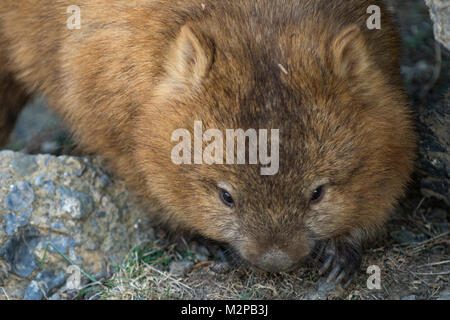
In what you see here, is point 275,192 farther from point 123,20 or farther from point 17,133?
point 17,133

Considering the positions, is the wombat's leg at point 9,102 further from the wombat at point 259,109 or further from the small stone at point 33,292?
the small stone at point 33,292

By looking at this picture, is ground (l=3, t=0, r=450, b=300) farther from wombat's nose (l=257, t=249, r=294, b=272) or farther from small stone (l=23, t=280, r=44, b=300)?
wombat's nose (l=257, t=249, r=294, b=272)

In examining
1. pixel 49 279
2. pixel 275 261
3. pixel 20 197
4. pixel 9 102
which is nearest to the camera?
pixel 275 261

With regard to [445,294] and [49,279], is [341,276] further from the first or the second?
[49,279]

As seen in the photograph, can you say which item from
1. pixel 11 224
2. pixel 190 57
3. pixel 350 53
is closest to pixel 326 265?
pixel 350 53

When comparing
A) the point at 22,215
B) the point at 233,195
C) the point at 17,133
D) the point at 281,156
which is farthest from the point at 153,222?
the point at 17,133

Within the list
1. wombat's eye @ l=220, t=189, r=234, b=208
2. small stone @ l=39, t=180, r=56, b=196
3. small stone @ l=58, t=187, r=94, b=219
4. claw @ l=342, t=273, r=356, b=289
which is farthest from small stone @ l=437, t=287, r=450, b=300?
small stone @ l=39, t=180, r=56, b=196

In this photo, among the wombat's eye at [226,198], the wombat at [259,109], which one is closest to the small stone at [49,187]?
the wombat at [259,109]
